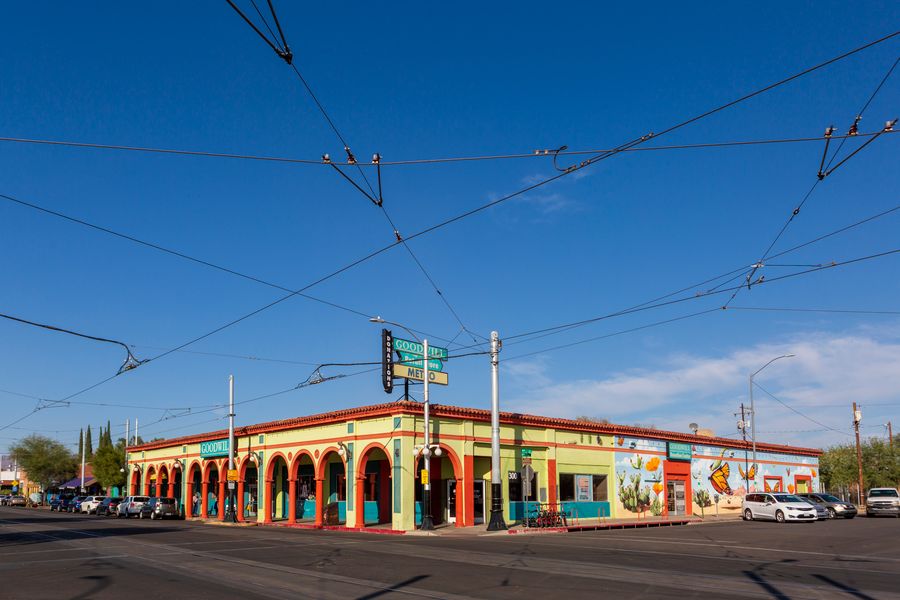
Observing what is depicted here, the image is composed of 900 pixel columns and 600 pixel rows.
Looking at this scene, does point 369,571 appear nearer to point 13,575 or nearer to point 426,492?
point 13,575

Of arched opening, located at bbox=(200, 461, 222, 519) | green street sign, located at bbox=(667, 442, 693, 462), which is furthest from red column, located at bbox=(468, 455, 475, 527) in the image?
arched opening, located at bbox=(200, 461, 222, 519)

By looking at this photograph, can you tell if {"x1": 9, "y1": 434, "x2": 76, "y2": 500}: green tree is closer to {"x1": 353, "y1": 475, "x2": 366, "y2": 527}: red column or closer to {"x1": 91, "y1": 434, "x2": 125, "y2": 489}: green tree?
{"x1": 91, "y1": 434, "x2": 125, "y2": 489}: green tree

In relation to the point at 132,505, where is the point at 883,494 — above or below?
above

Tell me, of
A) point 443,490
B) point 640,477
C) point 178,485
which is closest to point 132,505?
point 178,485

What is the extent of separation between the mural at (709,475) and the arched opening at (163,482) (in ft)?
116

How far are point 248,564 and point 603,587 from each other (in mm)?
9151

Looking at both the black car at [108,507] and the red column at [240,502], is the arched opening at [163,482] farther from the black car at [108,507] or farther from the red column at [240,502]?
the red column at [240,502]

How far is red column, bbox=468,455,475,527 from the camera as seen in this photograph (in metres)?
36.8

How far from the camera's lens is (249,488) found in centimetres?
5212

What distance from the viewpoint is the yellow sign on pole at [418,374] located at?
37.6m

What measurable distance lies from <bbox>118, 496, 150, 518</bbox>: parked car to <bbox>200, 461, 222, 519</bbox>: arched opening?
14.4 ft

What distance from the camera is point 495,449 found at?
1335 inches

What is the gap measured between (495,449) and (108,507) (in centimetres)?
4351

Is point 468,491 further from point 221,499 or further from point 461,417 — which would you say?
point 221,499
